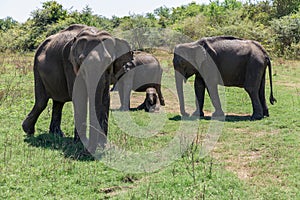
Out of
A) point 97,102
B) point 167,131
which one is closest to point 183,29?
point 167,131

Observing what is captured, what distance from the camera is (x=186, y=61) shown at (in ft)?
34.4

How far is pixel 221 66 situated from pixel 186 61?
828 millimetres

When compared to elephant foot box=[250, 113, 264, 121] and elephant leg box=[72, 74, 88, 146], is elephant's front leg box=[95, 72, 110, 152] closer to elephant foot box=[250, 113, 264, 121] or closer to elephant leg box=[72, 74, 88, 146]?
elephant leg box=[72, 74, 88, 146]

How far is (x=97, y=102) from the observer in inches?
239

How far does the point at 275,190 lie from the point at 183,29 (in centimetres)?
3141

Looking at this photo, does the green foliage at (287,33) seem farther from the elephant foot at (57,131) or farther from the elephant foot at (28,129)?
the elephant foot at (28,129)

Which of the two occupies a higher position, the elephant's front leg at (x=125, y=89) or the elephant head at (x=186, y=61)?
the elephant head at (x=186, y=61)

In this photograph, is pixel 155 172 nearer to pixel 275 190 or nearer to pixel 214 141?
pixel 275 190

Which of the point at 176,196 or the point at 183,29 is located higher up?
the point at 183,29

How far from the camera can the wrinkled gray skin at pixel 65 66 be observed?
6086 mm

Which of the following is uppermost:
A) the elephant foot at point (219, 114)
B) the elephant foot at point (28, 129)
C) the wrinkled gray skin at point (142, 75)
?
the wrinkled gray skin at point (142, 75)

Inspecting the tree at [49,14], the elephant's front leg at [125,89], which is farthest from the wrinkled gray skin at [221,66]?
the tree at [49,14]

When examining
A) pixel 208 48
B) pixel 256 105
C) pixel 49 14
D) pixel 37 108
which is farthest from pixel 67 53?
pixel 49 14

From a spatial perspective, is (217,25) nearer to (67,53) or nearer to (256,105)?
(256,105)
